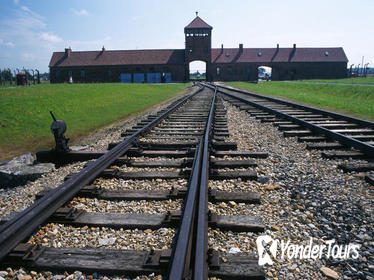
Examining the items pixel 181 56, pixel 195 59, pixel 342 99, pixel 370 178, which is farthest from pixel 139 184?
pixel 181 56

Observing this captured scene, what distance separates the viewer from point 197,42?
2291 inches

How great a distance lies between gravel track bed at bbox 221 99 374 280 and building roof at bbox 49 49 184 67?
5676cm

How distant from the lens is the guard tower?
191 ft

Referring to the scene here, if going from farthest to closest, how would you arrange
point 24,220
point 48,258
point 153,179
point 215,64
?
point 215,64 → point 153,179 → point 24,220 → point 48,258

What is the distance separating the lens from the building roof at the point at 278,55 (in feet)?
206

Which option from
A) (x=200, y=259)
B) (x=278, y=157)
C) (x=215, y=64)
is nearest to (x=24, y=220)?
(x=200, y=259)

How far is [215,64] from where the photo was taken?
61750 mm

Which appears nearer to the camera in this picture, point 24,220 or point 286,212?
point 24,220

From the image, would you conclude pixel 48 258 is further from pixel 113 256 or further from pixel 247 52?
pixel 247 52

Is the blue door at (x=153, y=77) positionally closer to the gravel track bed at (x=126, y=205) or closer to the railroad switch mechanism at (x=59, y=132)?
the railroad switch mechanism at (x=59, y=132)

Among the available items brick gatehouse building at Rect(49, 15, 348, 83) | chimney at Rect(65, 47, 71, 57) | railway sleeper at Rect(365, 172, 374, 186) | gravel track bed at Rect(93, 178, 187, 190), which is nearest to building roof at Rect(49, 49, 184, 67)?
brick gatehouse building at Rect(49, 15, 348, 83)

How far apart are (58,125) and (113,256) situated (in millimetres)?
2929

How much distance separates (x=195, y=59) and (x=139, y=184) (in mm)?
57824

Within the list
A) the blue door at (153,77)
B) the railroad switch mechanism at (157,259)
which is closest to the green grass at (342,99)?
the railroad switch mechanism at (157,259)
